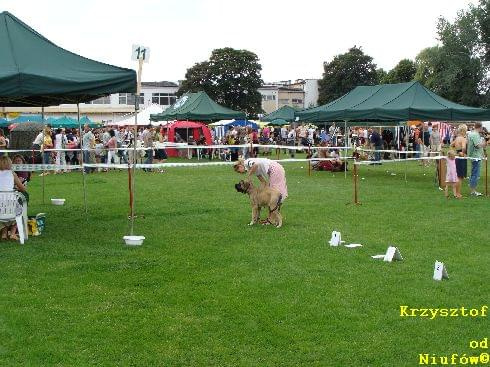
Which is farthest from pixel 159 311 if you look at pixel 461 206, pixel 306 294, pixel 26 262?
pixel 461 206

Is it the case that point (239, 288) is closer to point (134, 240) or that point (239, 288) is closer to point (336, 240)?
point (336, 240)

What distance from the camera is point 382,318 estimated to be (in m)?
5.82

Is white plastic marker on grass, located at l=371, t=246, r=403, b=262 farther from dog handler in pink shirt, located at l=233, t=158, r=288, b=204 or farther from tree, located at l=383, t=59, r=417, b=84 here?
tree, located at l=383, t=59, r=417, b=84

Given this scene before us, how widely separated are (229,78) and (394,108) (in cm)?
6772

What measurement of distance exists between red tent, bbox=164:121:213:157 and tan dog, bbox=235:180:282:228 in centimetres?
2527

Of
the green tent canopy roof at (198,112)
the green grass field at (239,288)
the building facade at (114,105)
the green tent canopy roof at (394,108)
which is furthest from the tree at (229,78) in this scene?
the green grass field at (239,288)

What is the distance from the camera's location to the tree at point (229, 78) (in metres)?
86.1

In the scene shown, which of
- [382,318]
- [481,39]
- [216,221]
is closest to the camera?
[382,318]

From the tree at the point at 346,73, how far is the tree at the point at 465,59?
29.3 metres

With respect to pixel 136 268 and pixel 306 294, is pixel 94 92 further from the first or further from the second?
pixel 306 294

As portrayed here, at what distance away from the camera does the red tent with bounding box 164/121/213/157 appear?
3638cm

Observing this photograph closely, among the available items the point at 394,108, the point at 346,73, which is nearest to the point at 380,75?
the point at 346,73

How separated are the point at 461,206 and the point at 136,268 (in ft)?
25.8

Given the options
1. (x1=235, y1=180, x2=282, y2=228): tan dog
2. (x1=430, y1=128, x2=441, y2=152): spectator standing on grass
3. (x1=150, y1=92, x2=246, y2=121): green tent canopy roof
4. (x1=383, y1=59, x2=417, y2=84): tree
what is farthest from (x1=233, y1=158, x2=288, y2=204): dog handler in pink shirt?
(x1=383, y1=59, x2=417, y2=84): tree
